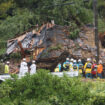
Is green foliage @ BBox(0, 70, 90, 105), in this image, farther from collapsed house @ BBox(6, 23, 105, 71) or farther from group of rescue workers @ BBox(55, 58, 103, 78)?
collapsed house @ BBox(6, 23, 105, 71)

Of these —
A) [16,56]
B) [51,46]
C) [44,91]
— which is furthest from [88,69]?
[44,91]

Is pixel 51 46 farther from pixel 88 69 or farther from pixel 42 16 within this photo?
pixel 88 69

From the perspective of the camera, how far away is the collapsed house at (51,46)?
71.4 feet

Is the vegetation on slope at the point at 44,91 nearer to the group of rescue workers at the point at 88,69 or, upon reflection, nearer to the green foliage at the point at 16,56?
the group of rescue workers at the point at 88,69


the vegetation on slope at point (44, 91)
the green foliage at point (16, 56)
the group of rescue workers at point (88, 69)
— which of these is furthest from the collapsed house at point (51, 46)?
the vegetation on slope at point (44, 91)

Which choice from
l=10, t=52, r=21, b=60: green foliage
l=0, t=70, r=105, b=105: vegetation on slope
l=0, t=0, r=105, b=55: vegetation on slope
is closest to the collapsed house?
l=10, t=52, r=21, b=60: green foliage

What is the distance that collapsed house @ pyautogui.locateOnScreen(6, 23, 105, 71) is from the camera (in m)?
21.8

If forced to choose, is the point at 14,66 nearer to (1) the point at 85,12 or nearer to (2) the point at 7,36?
(2) the point at 7,36

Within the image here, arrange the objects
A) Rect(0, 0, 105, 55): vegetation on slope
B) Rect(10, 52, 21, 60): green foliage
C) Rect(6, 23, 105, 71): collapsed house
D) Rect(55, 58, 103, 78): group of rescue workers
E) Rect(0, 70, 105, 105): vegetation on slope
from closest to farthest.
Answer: Rect(0, 70, 105, 105): vegetation on slope < Rect(55, 58, 103, 78): group of rescue workers < Rect(6, 23, 105, 71): collapsed house < Rect(10, 52, 21, 60): green foliage < Rect(0, 0, 105, 55): vegetation on slope

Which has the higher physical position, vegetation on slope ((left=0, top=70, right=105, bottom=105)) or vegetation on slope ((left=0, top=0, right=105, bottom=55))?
vegetation on slope ((left=0, top=0, right=105, bottom=55))

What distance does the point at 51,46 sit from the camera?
877 inches

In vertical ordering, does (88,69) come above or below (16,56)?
above

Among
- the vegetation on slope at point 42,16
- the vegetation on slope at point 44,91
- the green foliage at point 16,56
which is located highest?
the vegetation on slope at point 42,16

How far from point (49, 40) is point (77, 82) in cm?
1624
